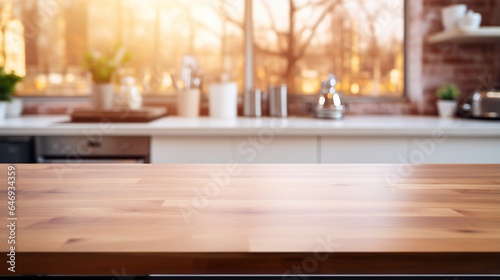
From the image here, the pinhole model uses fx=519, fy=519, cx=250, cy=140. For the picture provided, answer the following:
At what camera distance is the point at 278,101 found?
3.15 m

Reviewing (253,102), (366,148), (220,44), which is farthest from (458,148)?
(220,44)

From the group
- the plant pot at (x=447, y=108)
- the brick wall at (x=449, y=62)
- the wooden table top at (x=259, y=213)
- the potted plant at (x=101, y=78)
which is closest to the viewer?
the wooden table top at (x=259, y=213)

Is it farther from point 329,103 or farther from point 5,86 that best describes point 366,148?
point 5,86

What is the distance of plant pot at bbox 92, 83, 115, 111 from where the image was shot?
9.79 feet

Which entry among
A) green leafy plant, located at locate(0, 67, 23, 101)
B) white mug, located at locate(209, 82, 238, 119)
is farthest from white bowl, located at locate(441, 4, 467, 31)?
green leafy plant, located at locate(0, 67, 23, 101)

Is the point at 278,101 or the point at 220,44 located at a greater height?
the point at 220,44

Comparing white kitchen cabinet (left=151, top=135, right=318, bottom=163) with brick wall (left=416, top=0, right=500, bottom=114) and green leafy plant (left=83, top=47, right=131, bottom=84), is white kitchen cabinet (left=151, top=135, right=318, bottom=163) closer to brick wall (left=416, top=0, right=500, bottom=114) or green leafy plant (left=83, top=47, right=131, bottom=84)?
green leafy plant (left=83, top=47, right=131, bottom=84)

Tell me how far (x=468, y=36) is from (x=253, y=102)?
4.22 ft

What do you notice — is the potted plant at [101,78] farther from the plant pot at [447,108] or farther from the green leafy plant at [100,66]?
the plant pot at [447,108]

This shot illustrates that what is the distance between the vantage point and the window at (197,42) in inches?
133

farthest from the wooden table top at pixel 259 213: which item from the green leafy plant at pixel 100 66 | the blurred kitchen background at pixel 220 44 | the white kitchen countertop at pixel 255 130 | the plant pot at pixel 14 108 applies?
the blurred kitchen background at pixel 220 44

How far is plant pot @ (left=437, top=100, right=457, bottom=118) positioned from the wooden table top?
6.64 ft

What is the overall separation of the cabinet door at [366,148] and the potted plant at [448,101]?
0.72 m

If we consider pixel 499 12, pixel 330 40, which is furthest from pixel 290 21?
pixel 499 12
